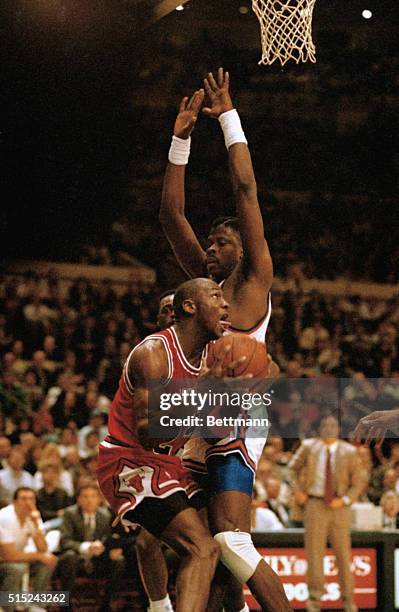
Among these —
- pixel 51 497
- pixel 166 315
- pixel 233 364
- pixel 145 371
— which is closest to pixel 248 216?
pixel 233 364

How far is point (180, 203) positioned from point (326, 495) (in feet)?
12.6

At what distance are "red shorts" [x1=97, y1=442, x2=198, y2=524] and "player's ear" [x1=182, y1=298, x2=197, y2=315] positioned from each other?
61 cm

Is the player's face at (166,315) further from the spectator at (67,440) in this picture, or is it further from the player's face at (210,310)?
the spectator at (67,440)

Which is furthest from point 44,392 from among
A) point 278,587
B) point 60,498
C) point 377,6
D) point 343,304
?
point 377,6

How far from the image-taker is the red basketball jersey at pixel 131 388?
14.5 feet

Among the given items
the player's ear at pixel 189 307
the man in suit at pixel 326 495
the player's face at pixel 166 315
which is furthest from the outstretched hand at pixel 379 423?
the man in suit at pixel 326 495

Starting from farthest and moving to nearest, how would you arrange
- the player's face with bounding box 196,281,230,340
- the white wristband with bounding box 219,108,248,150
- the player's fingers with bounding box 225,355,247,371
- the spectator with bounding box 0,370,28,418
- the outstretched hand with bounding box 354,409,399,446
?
the spectator with bounding box 0,370,28,418 → the white wristband with bounding box 219,108,248,150 → the outstretched hand with bounding box 354,409,399,446 → the player's face with bounding box 196,281,230,340 → the player's fingers with bounding box 225,355,247,371

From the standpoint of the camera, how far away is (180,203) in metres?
5.36

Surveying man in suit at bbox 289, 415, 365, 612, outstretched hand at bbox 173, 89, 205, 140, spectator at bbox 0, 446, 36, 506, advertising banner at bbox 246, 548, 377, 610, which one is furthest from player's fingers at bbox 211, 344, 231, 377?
spectator at bbox 0, 446, 36, 506

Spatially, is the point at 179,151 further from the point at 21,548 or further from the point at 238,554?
the point at 21,548

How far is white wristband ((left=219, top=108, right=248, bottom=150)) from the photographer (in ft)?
16.5

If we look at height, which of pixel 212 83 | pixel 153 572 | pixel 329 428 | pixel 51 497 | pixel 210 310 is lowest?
pixel 153 572

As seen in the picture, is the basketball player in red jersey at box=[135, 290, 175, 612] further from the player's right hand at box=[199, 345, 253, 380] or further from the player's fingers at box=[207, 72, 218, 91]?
the player's fingers at box=[207, 72, 218, 91]

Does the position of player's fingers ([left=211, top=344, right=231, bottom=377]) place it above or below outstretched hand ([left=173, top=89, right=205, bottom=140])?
below
